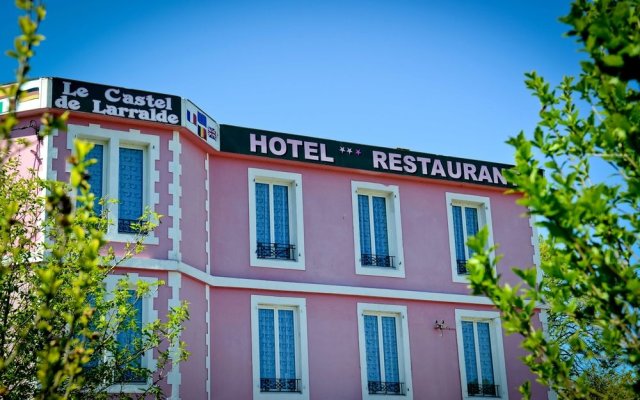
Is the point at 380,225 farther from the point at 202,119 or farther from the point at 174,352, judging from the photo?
the point at 174,352

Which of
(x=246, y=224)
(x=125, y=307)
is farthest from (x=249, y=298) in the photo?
(x=125, y=307)

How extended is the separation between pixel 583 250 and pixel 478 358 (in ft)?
47.1

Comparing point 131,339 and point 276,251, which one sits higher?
point 276,251

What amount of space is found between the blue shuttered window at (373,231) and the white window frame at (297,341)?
6.65 ft

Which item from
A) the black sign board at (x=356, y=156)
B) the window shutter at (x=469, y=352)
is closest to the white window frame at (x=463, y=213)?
the black sign board at (x=356, y=156)

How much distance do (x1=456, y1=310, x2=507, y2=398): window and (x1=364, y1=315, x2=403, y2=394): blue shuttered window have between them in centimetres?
160

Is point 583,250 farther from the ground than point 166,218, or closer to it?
closer to it

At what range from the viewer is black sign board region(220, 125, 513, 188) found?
1947 cm

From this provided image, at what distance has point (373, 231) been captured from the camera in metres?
20.9

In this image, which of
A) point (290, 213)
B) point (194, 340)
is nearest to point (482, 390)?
point (290, 213)

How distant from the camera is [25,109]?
17.0 metres

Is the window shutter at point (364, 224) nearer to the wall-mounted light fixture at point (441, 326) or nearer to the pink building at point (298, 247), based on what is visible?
the pink building at point (298, 247)

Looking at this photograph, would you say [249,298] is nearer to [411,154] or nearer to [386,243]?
[386,243]

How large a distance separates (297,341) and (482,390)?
459cm
